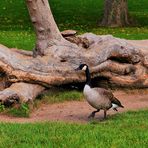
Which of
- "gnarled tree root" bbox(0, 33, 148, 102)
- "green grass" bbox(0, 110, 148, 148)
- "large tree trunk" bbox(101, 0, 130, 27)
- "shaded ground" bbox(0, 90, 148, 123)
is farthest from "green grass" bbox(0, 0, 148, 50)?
"green grass" bbox(0, 110, 148, 148)

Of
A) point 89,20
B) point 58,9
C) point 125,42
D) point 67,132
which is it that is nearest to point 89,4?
point 58,9

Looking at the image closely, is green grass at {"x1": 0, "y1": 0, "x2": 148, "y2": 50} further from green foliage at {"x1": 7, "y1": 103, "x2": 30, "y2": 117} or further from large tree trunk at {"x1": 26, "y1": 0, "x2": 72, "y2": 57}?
green foliage at {"x1": 7, "y1": 103, "x2": 30, "y2": 117}

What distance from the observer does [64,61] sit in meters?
12.9

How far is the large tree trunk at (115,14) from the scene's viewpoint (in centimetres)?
2702

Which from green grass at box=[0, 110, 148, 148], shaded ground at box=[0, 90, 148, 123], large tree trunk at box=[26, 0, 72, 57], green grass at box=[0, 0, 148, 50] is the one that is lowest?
green grass at box=[0, 0, 148, 50]

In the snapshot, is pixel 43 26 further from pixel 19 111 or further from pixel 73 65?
pixel 19 111

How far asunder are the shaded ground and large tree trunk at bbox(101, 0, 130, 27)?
→ 45.3 feet

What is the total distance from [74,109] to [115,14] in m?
15.7

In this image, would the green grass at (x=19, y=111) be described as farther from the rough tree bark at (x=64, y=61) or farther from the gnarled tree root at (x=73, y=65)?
the rough tree bark at (x=64, y=61)

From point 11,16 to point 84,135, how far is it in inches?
892

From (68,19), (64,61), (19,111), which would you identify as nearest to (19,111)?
(19,111)

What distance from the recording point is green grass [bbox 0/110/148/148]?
7883 mm

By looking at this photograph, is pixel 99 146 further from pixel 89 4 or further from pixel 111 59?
pixel 89 4

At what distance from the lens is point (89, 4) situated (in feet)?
118
